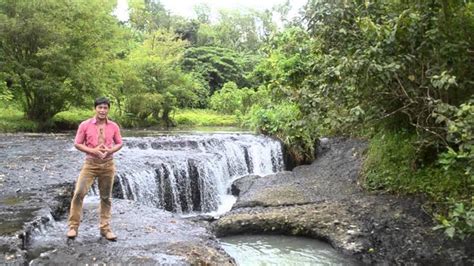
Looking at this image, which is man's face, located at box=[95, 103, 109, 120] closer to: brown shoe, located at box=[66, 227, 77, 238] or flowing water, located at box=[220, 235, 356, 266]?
brown shoe, located at box=[66, 227, 77, 238]

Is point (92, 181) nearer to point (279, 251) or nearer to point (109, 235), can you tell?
point (109, 235)

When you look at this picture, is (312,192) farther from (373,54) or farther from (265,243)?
(373,54)

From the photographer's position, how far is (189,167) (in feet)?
44.0

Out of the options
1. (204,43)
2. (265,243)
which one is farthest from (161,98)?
(204,43)

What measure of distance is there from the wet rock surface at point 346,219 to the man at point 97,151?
329 cm

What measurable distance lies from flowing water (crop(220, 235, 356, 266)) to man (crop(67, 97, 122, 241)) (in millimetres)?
2526

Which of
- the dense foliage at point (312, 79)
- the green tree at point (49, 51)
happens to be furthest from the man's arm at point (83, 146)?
the green tree at point (49, 51)

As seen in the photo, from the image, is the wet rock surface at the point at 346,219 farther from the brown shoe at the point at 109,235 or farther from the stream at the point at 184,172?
the brown shoe at the point at 109,235

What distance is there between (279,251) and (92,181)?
3.60 metres

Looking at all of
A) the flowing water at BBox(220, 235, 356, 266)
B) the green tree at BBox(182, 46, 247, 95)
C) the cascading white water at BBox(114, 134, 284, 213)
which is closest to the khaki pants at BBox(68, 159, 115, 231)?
the flowing water at BBox(220, 235, 356, 266)

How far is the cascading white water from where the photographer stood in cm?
1162

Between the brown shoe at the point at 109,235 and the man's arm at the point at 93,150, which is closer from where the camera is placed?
the man's arm at the point at 93,150

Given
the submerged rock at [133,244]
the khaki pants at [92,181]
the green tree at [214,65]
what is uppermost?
the green tree at [214,65]

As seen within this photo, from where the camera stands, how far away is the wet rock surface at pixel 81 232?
5.76 m
